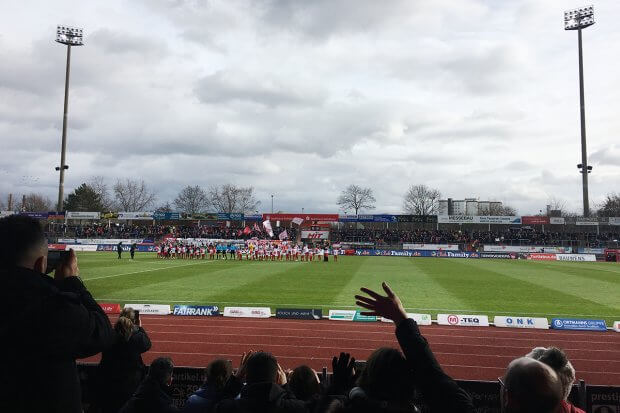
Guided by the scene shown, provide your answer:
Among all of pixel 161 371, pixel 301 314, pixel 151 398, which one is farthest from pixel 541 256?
pixel 151 398

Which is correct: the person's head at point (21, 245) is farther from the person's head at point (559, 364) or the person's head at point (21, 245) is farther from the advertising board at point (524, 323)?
the advertising board at point (524, 323)

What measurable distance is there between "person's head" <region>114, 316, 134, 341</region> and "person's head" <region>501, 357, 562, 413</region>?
14.0 feet

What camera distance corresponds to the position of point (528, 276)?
99.9ft

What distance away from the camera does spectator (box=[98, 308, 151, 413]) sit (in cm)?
495

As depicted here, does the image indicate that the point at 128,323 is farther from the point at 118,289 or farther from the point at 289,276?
the point at 289,276

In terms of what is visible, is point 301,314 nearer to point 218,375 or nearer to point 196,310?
point 196,310

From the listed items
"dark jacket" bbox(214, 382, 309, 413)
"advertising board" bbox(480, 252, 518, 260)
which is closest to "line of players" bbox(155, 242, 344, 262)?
"advertising board" bbox(480, 252, 518, 260)

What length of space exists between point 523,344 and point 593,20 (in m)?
66.1

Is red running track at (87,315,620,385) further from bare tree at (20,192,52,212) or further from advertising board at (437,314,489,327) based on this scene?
bare tree at (20,192,52,212)

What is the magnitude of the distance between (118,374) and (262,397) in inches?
101

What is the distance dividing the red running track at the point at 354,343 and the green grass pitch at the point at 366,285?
2.73 metres

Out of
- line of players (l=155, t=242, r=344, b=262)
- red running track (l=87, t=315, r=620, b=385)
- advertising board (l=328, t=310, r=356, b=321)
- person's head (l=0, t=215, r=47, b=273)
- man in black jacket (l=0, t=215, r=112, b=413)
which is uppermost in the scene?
person's head (l=0, t=215, r=47, b=273)

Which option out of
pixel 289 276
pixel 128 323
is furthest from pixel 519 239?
pixel 128 323

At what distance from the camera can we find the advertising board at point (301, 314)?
1620 cm
